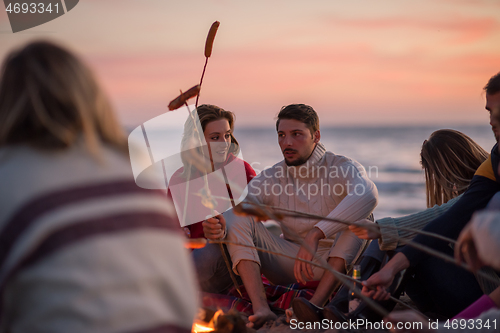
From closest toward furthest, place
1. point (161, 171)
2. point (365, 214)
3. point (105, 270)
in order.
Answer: point (105, 270) < point (365, 214) < point (161, 171)

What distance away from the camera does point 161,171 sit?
148 inches

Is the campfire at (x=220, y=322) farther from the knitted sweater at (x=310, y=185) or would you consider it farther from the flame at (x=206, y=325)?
the knitted sweater at (x=310, y=185)

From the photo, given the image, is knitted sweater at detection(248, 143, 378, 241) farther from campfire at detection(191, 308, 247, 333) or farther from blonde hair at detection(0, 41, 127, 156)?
blonde hair at detection(0, 41, 127, 156)

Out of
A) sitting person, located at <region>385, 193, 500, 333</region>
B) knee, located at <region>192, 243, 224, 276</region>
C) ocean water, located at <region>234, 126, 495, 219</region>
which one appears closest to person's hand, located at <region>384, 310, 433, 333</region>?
sitting person, located at <region>385, 193, 500, 333</region>

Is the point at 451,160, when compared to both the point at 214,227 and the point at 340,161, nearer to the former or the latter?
the point at 340,161

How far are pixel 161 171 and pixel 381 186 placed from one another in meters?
12.9

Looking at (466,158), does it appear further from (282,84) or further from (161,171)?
(282,84)

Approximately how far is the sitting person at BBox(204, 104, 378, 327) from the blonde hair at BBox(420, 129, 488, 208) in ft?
1.65

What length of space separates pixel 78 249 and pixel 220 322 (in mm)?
1357

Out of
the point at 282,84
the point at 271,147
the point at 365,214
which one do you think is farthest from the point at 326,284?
the point at 271,147

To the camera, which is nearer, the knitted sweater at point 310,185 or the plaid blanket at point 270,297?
the plaid blanket at point 270,297

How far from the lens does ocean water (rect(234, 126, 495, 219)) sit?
13.7 m

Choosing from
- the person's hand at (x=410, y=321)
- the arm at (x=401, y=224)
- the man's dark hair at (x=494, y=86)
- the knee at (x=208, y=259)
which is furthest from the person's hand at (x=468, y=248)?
the knee at (x=208, y=259)

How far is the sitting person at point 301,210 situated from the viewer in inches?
124
